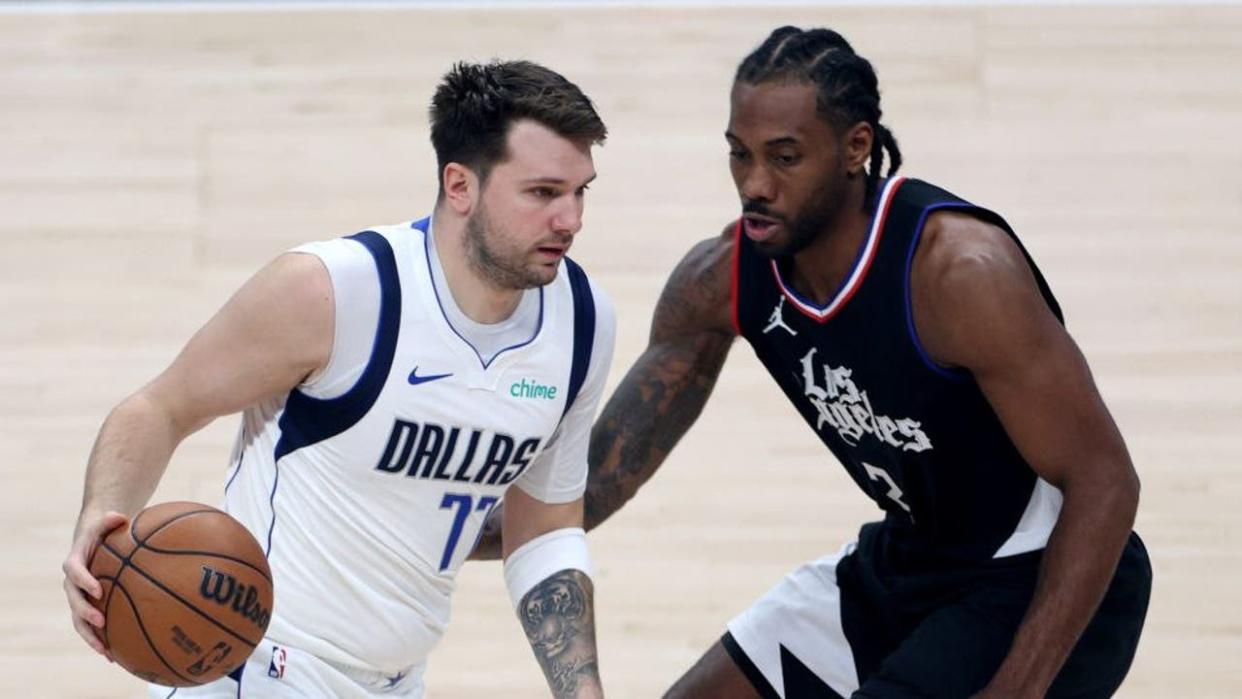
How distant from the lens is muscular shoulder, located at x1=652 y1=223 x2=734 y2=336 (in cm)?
356

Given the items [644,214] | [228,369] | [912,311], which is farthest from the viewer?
[644,214]

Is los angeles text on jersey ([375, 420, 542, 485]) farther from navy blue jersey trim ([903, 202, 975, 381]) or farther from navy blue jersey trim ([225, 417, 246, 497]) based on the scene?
navy blue jersey trim ([903, 202, 975, 381])

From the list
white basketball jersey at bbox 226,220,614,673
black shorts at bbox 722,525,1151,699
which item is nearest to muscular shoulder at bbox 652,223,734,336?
white basketball jersey at bbox 226,220,614,673

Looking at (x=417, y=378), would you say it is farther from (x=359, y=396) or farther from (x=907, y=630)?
(x=907, y=630)

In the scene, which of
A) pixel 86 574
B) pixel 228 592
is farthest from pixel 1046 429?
pixel 86 574

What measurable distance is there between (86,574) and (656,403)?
3.97ft

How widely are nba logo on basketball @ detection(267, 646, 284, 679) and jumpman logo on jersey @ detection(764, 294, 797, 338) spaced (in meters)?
0.98

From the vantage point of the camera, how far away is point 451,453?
3.21 metres

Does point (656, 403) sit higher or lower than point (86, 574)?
higher

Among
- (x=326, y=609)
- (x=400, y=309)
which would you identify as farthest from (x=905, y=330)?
(x=326, y=609)

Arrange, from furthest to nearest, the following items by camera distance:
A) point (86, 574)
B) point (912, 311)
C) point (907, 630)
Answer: point (907, 630), point (912, 311), point (86, 574)

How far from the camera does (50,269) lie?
6230 millimetres

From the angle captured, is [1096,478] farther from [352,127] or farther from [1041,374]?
[352,127]

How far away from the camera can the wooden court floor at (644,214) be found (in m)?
5.19
